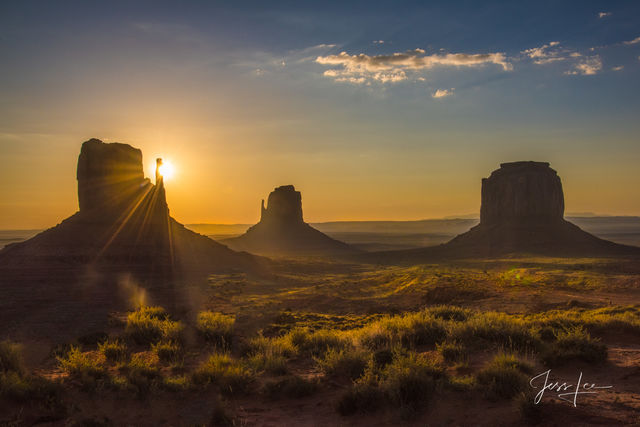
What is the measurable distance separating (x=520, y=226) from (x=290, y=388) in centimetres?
8856

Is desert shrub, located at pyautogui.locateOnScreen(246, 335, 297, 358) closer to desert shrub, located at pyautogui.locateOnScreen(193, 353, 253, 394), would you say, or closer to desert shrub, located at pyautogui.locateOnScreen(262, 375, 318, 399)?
desert shrub, located at pyautogui.locateOnScreen(193, 353, 253, 394)

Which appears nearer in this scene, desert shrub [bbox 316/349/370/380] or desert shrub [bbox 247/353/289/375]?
desert shrub [bbox 316/349/370/380]

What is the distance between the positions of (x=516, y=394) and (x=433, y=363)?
81.4 inches

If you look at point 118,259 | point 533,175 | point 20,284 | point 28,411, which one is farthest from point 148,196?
point 533,175

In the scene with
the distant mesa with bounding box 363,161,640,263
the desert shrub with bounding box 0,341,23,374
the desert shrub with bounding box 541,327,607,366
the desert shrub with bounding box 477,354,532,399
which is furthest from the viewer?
the distant mesa with bounding box 363,161,640,263

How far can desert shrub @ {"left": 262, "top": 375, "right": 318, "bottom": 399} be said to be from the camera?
9.00m

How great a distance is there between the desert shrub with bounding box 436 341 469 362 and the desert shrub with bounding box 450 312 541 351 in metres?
0.64

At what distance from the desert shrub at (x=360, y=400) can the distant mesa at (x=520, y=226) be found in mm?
72397

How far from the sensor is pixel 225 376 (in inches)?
369

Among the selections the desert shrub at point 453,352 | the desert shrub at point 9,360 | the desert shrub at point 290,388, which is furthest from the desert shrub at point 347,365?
the desert shrub at point 9,360

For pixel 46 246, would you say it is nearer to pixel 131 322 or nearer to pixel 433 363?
pixel 131 322

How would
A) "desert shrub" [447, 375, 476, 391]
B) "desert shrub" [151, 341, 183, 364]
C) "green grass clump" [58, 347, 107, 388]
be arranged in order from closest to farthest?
"desert shrub" [447, 375, 476, 391] < "green grass clump" [58, 347, 107, 388] < "desert shrub" [151, 341, 183, 364]

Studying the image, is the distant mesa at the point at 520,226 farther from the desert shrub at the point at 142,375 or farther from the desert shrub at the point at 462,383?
the desert shrub at the point at 142,375

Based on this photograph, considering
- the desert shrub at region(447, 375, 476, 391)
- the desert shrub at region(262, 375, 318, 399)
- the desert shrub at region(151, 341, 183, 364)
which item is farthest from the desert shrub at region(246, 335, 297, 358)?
the desert shrub at region(447, 375, 476, 391)
